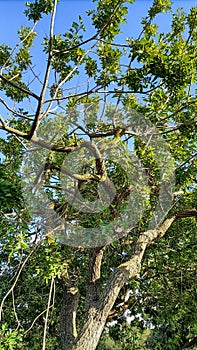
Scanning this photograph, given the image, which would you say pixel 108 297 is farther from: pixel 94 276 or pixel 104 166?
pixel 104 166

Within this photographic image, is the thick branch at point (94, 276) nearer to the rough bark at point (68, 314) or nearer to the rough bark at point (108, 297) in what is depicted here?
the rough bark at point (108, 297)

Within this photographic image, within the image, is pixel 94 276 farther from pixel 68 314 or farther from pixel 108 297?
pixel 68 314

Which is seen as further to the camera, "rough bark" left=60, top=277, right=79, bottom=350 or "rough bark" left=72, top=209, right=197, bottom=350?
"rough bark" left=60, top=277, right=79, bottom=350

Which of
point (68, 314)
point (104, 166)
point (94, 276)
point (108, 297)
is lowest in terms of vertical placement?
point (68, 314)

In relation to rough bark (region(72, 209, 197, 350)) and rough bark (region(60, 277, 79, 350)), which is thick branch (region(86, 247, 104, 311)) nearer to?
rough bark (region(72, 209, 197, 350))

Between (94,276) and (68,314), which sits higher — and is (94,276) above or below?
above

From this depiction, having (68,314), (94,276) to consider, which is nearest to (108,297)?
(94,276)

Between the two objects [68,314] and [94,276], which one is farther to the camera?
[68,314]

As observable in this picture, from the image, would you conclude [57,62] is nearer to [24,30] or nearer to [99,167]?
[24,30]

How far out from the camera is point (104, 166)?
5977mm

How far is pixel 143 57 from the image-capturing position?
174 inches

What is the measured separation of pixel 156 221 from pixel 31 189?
10.2 feet

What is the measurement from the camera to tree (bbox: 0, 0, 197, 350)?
181 inches

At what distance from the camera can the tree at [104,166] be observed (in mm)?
4594
